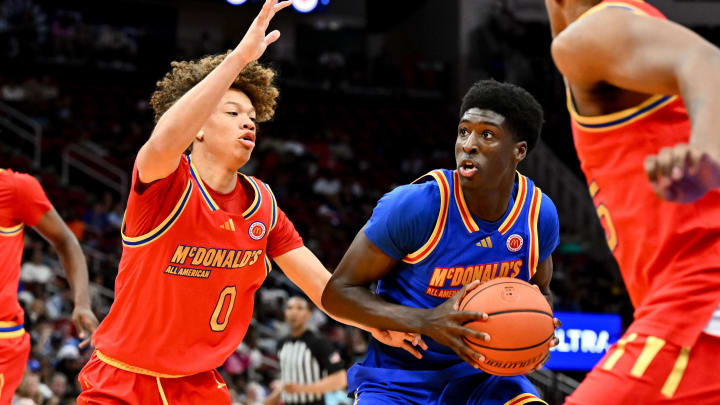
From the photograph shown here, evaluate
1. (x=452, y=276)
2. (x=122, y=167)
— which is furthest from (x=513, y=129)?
(x=122, y=167)

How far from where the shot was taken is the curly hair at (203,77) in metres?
4.34

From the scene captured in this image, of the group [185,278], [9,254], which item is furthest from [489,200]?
[9,254]

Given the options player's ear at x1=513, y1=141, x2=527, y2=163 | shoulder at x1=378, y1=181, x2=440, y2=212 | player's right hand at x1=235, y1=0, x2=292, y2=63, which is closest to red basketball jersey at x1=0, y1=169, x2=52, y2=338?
player's right hand at x1=235, y1=0, x2=292, y2=63

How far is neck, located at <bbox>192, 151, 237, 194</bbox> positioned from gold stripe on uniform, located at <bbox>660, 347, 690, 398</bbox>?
2391mm

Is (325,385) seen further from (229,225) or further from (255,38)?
(255,38)

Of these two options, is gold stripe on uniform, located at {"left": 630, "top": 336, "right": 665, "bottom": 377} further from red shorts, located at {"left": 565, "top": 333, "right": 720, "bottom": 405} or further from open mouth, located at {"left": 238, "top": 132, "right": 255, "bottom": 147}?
open mouth, located at {"left": 238, "top": 132, "right": 255, "bottom": 147}

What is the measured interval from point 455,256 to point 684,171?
1.75 metres

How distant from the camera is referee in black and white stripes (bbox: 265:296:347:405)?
810cm

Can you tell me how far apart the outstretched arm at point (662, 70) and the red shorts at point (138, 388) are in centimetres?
227

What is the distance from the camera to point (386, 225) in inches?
137

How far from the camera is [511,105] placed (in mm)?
3648

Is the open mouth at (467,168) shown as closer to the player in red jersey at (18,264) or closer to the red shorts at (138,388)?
the red shorts at (138,388)

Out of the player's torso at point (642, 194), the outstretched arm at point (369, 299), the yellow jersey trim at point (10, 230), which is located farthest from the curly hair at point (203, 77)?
the player's torso at point (642, 194)

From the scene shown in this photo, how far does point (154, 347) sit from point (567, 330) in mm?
8217
